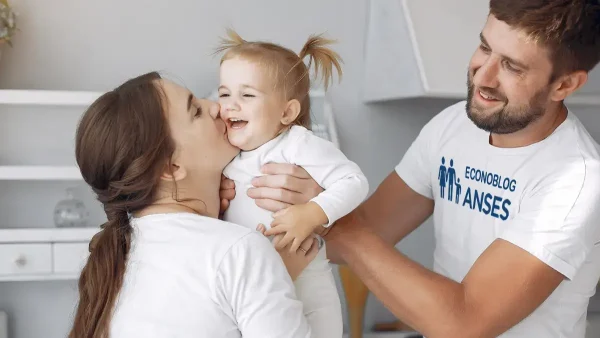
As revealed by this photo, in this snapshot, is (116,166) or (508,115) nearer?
(116,166)

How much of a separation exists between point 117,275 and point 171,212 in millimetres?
146

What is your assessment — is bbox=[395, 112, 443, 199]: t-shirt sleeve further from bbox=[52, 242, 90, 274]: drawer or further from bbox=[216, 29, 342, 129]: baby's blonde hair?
bbox=[52, 242, 90, 274]: drawer

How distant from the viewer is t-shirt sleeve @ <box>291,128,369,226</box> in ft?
4.24

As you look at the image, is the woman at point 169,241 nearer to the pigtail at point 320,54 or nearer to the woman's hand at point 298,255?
the woman's hand at point 298,255

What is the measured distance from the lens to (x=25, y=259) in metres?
2.05

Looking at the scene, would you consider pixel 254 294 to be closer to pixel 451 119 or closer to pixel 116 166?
pixel 116 166

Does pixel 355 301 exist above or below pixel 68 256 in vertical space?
below

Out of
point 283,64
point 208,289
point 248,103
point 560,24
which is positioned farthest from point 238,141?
point 560,24

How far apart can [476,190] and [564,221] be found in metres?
0.26

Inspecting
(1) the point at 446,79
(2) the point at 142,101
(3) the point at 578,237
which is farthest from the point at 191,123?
(1) the point at 446,79

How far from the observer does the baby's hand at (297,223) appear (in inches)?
49.7

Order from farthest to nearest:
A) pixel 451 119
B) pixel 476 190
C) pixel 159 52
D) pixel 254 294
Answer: pixel 159 52
pixel 451 119
pixel 476 190
pixel 254 294

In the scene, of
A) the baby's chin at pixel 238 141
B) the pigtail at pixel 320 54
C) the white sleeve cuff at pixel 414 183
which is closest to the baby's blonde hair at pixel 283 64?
the pigtail at pixel 320 54

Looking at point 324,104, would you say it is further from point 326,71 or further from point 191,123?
point 191,123
